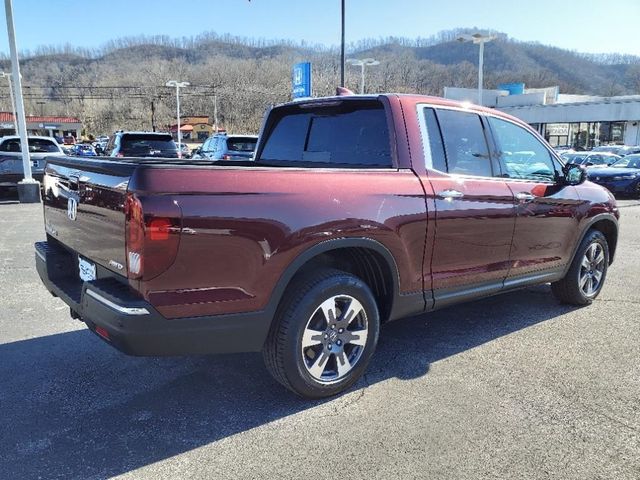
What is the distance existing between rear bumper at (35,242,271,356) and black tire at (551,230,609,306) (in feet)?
11.7

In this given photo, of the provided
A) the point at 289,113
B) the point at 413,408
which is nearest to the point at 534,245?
the point at 413,408

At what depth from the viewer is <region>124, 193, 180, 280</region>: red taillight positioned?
2.52 meters

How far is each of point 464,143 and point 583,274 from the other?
2.30 m

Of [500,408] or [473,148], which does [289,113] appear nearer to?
[473,148]

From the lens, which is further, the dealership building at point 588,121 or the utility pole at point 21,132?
the dealership building at point 588,121

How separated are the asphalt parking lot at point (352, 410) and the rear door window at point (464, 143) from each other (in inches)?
55.9

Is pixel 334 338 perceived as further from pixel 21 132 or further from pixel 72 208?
pixel 21 132

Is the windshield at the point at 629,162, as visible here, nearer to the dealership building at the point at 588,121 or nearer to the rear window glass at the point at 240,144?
the rear window glass at the point at 240,144

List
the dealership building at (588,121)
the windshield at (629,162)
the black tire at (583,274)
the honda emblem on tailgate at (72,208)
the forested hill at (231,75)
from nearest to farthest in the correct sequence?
1. the honda emblem on tailgate at (72,208)
2. the black tire at (583,274)
3. the windshield at (629,162)
4. the dealership building at (588,121)
5. the forested hill at (231,75)

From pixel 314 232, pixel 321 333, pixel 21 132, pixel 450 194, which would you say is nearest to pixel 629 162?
pixel 450 194

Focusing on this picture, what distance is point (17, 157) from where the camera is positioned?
14031 millimetres

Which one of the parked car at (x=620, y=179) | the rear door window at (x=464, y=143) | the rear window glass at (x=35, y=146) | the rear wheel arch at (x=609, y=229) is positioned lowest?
the parked car at (x=620, y=179)

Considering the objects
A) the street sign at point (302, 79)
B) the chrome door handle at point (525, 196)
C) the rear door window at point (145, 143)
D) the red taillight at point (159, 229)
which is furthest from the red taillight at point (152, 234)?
the street sign at point (302, 79)

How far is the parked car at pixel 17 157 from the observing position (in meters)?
13.9
